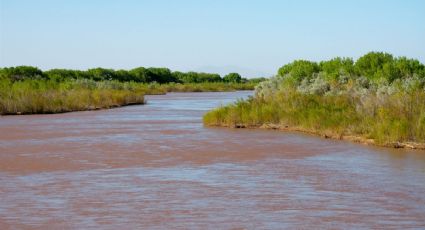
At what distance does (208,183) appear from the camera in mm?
12672

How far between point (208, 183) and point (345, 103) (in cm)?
1248

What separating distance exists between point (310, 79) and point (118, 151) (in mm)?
16430

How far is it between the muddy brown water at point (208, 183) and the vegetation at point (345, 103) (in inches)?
36.8

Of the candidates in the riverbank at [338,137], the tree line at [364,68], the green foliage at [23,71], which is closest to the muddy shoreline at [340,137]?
the riverbank at [338,137]

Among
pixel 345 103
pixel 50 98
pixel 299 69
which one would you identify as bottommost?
pixel 50 98

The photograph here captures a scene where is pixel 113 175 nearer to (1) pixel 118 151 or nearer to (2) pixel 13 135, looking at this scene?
(1) pixel 118 151

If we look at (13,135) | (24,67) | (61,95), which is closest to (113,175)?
(13,135)

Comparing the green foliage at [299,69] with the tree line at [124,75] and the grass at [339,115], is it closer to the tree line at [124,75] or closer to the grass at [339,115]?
the grass at [339,115]

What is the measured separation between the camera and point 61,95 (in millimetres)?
40656

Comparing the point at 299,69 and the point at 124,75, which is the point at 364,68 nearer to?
the point at 299,69

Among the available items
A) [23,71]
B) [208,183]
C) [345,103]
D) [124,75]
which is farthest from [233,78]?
[208,183]

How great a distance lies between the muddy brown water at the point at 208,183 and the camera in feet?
31.5

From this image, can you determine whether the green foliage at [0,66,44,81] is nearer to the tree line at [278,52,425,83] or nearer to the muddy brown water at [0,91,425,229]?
the tree line at [278,52,425,83]

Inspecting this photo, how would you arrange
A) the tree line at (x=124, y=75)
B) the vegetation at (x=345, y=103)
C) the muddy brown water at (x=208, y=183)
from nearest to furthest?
the muddy brown water at (x=208, y=183) < the vegetation at (x=345, y=103) < the tree line at (x=124, y=75)
